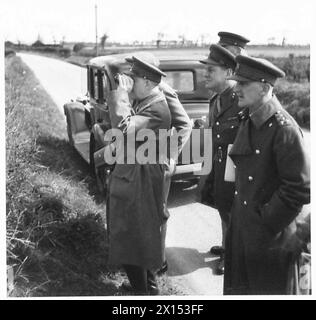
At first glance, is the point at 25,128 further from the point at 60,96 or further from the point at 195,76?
the point at 60,96

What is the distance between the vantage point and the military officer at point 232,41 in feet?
12.1

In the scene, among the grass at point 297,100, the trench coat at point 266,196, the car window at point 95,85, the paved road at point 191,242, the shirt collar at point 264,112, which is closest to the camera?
the trench coat at point 266,196

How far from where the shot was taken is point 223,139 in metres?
3.49

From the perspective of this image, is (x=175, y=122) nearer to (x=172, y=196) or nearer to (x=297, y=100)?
(x=172, y=196)

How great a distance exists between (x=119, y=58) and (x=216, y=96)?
2139mm

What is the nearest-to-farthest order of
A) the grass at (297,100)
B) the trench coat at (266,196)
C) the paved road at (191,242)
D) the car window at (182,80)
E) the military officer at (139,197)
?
the trench coat at (266,196) < the military officer at (139,197) < the paved road at (191,242) < the car window at (182,80) < the grass at (297,100)

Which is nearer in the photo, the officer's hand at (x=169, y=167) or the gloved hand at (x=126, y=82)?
the gloved hand at (x=126, y=82)

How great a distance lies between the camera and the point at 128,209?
3240 mm

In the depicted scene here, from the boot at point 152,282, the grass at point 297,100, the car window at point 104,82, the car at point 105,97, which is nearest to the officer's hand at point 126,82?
the boot at point 152,282

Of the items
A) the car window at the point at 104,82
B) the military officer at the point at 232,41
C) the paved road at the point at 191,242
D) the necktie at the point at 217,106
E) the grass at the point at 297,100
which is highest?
the military officer at the point at 232,41

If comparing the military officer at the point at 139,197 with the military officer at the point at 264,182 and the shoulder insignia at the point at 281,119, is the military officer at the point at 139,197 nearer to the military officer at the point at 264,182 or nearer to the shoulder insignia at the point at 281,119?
the military officer at the point at 264,182

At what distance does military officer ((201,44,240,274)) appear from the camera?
136 inches

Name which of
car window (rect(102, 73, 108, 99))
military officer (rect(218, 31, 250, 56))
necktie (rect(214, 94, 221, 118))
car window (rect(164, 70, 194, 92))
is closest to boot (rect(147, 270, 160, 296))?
necktie (rect(214, 94, 221, 118))

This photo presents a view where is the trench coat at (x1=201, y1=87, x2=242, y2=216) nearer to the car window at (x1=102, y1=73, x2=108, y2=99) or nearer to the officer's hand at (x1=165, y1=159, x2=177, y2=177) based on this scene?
the officer's hand at (x1=165, y1=159, x2=177, y2=177)
